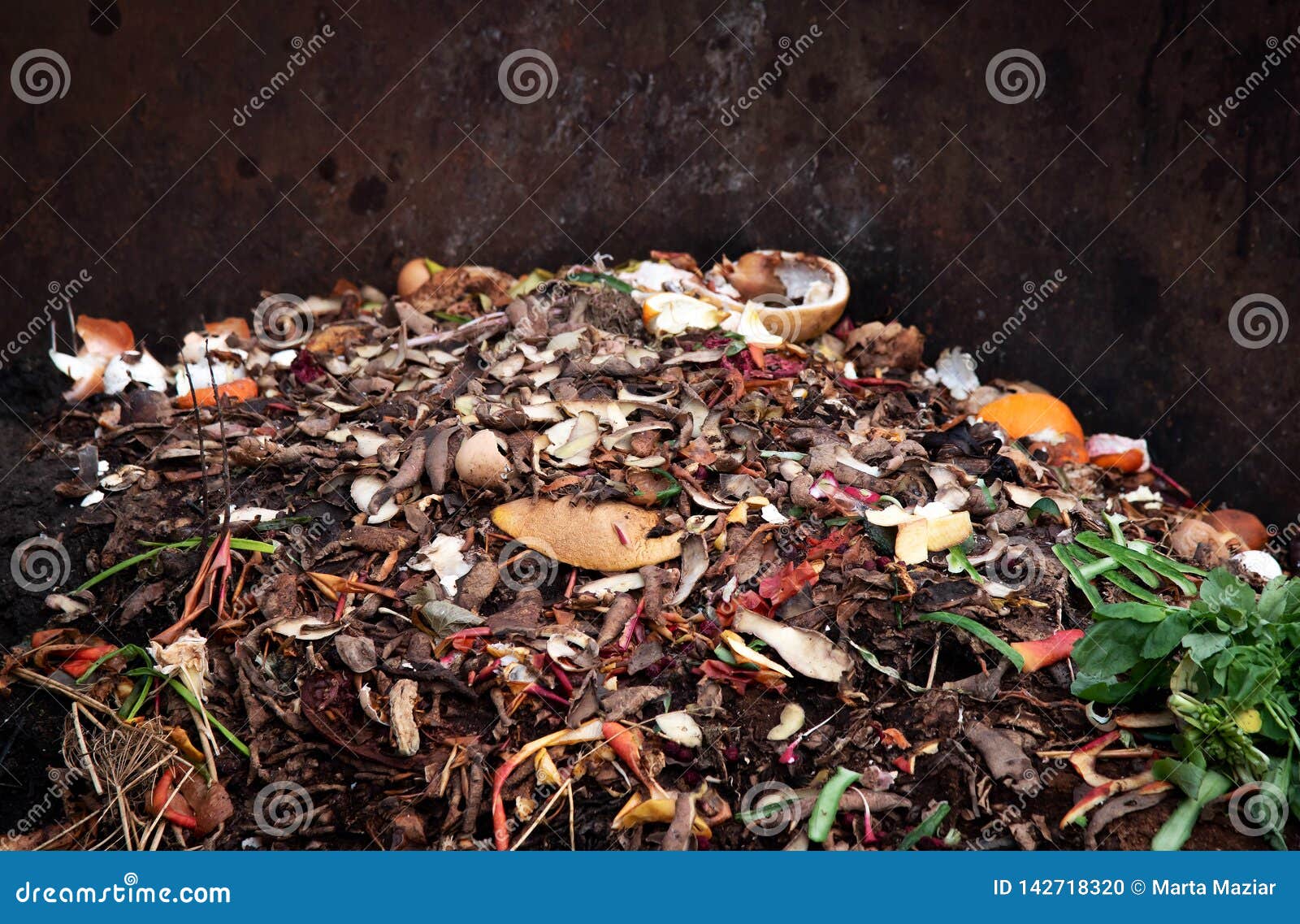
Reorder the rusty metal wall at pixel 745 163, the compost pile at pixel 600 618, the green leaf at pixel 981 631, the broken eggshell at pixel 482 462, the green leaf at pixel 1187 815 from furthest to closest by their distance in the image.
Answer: the rusty metal wall at pixel 745 163, the broken eggshell at pixel 482 462, the green leaf at pixel 981 631, the compost pile at pixel 600 618, the green leaf at pixel 1187 815

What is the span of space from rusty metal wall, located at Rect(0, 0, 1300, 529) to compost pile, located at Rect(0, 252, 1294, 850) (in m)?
0.58

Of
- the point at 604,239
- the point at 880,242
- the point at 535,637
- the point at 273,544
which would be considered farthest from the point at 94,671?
the point at 880,242

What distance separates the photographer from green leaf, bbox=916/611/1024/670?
1.60m

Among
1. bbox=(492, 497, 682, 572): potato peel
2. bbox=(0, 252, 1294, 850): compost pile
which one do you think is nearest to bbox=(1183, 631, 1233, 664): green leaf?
bbox=(0, 252, 1294, 850): compost pile

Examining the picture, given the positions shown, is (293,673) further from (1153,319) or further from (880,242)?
(1153,319)

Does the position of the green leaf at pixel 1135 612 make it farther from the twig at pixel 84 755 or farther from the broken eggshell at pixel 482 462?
the twig at pixel 84 755

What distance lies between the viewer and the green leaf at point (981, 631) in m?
1.60

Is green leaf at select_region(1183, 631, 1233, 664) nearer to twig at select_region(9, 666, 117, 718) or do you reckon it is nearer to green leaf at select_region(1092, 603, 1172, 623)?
green leaf at select_region(1092, 603, 1172, 623)

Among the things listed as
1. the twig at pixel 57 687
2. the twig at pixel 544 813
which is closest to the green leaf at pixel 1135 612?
the twig at pixel 544 813

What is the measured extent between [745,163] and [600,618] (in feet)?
5.97

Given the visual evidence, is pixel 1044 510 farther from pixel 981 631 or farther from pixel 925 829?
pixel 925 829

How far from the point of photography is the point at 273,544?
1.85 m

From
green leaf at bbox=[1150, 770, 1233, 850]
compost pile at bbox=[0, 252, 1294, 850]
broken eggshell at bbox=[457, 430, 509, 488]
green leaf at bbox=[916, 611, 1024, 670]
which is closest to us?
green leaf at bbox=[1150, 770, 1233, 850]

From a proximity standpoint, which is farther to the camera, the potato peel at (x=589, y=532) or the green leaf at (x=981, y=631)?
the potato peel at (x=589, y=532)
